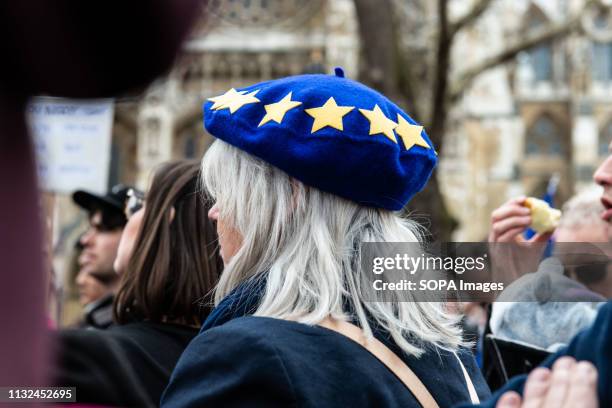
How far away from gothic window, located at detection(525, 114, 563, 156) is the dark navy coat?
27.0m

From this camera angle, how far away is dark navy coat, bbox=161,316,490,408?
4.77ft

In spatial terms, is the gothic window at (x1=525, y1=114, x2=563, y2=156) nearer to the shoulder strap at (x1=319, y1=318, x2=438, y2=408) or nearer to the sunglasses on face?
the sunglasses on face

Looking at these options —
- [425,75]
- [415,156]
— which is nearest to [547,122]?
[425,75]

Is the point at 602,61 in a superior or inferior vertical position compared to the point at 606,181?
superior

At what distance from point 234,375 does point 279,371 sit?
0.25ft

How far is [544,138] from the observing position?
27.7 metres

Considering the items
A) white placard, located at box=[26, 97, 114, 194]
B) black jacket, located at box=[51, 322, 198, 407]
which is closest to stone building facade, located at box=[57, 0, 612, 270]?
white placard, located at box=[26, 97, 114, 194]

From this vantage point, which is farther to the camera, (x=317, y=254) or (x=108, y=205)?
(x=108, y=205)

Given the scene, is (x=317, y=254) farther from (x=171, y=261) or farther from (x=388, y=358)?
(x=171, y=261)

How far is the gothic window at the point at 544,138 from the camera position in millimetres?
27625

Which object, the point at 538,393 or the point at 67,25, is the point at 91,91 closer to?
the point at 67,25

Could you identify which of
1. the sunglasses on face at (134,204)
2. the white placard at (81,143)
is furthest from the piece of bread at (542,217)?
the white placard at (81,143)

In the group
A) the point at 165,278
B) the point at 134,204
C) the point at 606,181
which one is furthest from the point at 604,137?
the point at 165,278

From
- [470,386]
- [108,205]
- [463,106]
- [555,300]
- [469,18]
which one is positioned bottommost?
[470,386]
